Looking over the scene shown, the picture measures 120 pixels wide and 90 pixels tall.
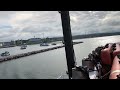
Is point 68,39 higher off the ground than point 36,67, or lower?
higher

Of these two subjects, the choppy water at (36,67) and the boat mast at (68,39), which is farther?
the choppy water at (36,67)

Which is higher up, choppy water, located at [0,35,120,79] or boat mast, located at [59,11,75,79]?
boat mast, located at [59,11,75,79]

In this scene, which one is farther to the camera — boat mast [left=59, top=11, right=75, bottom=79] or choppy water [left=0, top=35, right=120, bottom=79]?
choppy water [left=0, top=35, right=120, bottom=79]

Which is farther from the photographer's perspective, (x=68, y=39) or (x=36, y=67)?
(x=36, y=67)

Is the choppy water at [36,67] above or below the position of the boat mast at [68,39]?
below
